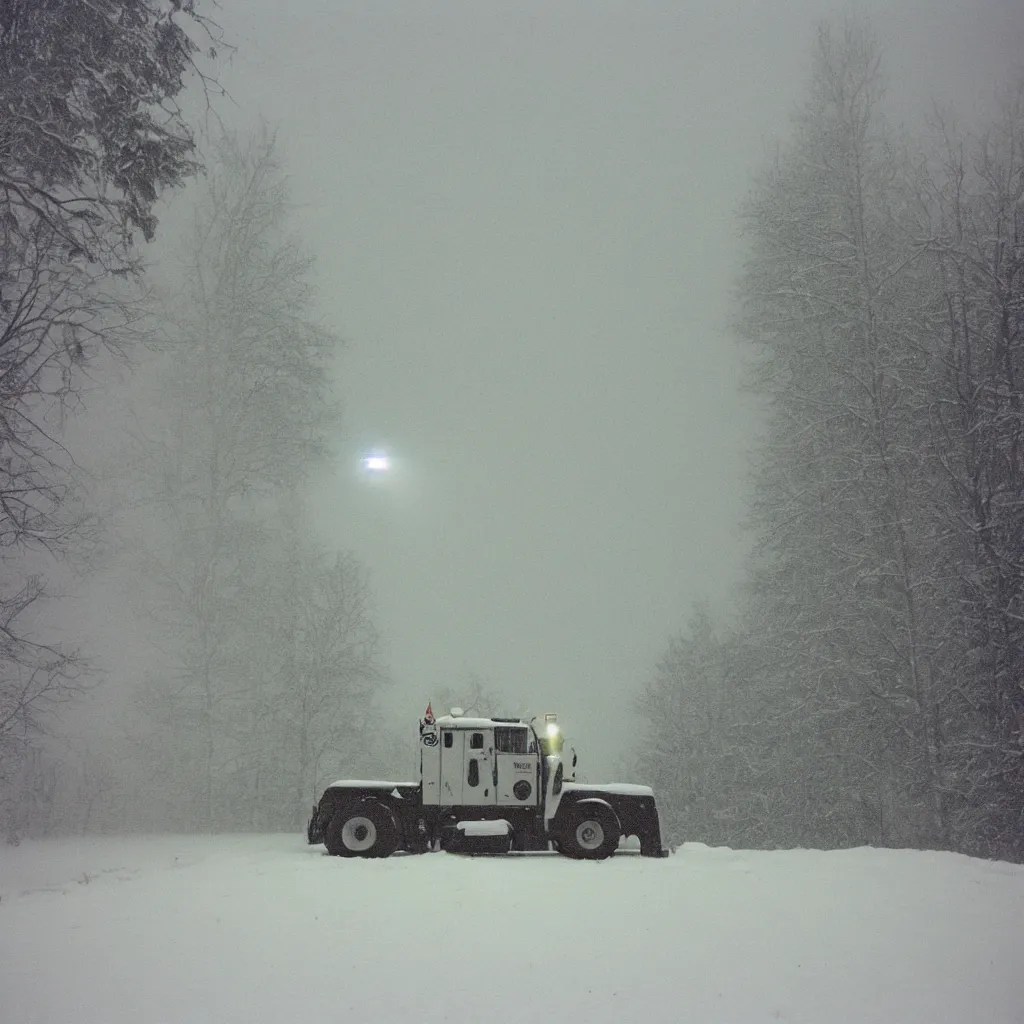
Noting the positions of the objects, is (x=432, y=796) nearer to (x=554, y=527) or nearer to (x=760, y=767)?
(x=760, y=767)

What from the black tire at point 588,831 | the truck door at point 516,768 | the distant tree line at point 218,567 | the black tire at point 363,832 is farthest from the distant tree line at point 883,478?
the distant tree line at point 218,567

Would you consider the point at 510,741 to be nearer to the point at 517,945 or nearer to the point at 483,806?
the point at 483,806

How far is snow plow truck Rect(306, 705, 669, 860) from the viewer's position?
12.0m

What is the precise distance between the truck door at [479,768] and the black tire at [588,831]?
1.20 m

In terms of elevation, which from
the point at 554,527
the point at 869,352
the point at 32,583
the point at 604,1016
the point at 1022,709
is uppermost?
the point at 554,527

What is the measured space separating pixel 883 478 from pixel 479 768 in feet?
31.8

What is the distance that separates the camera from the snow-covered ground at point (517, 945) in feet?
17.2

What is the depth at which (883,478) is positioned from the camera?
51.7 ft

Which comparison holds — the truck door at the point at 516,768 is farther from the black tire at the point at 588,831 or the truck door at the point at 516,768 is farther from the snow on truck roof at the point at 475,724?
the black tire at the point at 588,831

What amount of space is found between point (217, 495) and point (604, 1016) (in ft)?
56.3

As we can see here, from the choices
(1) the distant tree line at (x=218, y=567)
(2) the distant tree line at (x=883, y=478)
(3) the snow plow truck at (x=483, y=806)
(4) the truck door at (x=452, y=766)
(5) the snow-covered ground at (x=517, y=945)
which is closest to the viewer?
(5) the snow-covered ground at (x=517, y=945)

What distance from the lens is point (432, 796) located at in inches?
482

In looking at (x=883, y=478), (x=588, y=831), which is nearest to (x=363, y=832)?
(x=588, y=831)

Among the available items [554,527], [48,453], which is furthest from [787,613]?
[554,527]
